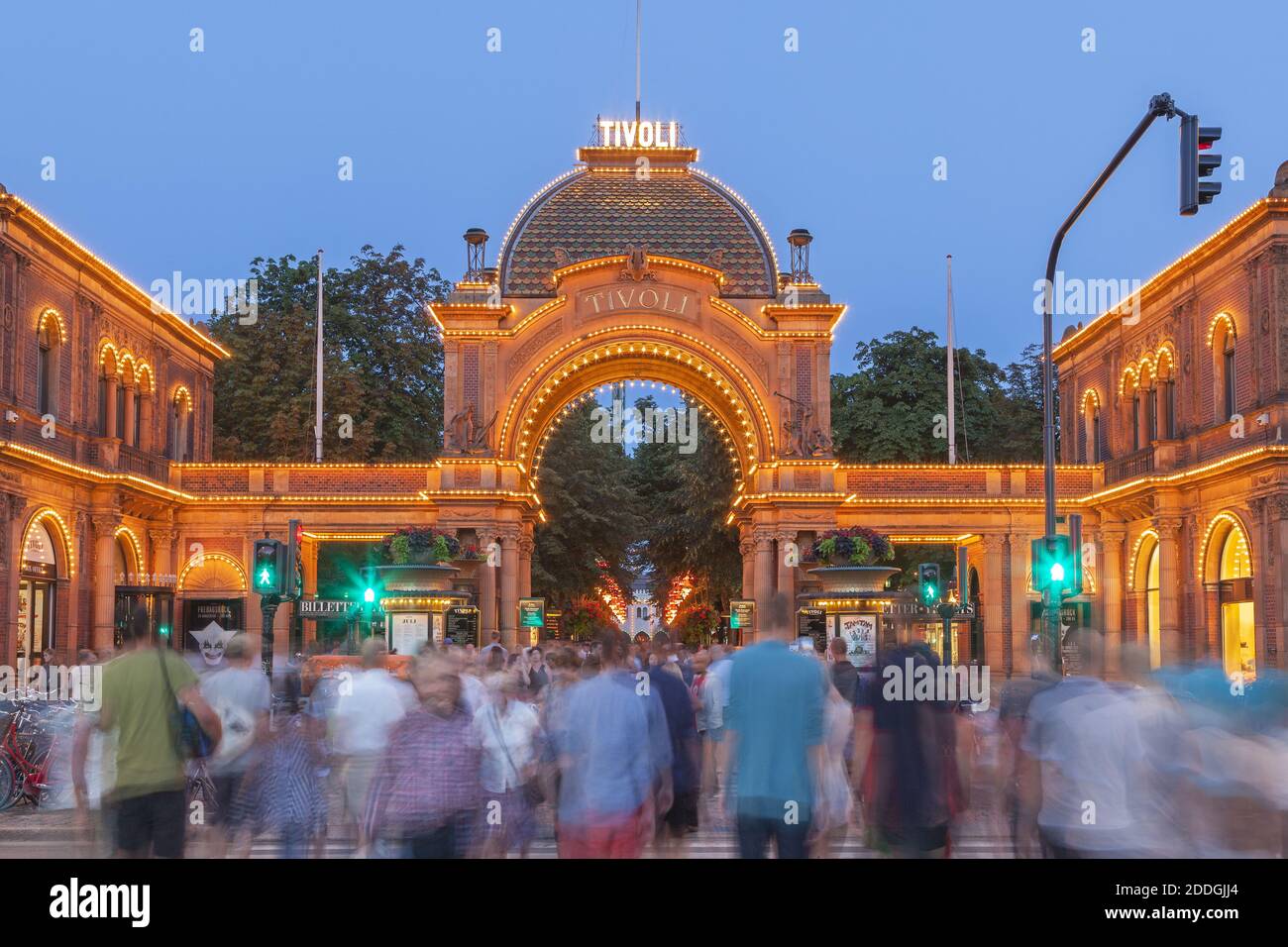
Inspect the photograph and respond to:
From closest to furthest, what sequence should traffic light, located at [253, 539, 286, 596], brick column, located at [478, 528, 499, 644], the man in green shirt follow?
the man in green shirt → traffic light, located at [253, 539, 286, 596] → brick column, located at [478, 528, 499, 644]

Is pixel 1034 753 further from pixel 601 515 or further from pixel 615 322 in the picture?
pixel 601 515

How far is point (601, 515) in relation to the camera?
219ft

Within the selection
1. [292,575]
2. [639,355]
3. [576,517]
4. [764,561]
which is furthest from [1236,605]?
[576,517]

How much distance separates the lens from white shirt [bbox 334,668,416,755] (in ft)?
40.9

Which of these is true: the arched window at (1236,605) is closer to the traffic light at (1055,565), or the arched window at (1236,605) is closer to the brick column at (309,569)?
the traffic light at (1055,565)

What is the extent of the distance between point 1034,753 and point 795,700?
1749 millimetres

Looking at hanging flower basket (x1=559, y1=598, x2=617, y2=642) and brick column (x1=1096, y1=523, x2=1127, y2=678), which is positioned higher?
brick column (x1=1096, y1=523, x2=1127, y2=678)

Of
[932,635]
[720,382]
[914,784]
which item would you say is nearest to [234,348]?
[720,382]

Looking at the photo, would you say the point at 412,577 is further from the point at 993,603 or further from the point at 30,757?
the point at 993,603

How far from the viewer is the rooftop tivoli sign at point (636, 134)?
52562 millimetres

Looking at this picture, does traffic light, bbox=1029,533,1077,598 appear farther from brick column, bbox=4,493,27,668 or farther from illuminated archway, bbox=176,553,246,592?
illuminated archway, bbox=176,553,246,592

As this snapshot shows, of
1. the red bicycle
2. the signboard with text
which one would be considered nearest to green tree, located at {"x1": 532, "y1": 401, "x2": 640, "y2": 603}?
the signboard with text

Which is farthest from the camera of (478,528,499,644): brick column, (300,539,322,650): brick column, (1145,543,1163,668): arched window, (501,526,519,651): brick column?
(300,539,322,650): brick column

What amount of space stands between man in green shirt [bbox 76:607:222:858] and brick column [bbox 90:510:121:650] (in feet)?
98.1
